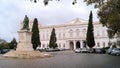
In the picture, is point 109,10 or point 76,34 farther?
point 76,34

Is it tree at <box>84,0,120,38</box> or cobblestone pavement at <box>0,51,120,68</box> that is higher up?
tree at <box>84,0,120,38</box>

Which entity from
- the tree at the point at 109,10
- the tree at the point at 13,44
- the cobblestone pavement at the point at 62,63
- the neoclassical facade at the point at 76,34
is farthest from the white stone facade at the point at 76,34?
the cobblestone pavement at the point at 62,63

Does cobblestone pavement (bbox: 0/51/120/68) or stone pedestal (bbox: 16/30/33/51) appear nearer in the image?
cobblestone pavement (bbox: 0/51/120/68)

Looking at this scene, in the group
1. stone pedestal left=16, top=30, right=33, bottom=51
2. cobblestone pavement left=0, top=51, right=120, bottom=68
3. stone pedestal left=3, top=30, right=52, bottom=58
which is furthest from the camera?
stone pedestal left=16, top=30, right=33, bottom=51

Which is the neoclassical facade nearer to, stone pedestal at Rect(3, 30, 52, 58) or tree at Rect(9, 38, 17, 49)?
tree at Rect(9, 38, 17, 49)

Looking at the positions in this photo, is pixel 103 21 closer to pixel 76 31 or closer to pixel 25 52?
pixel 25 52

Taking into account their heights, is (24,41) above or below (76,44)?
above

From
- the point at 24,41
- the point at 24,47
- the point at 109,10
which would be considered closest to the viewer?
the point at 109,10

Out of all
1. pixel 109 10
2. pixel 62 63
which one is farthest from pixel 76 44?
pixel 62 63

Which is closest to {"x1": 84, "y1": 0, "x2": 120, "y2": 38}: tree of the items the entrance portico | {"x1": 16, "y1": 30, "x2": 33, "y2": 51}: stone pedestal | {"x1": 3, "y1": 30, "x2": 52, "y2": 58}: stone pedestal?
{"x1": 3, "y1": 30, "x2": 52, "y2": 58}: stone pedestal

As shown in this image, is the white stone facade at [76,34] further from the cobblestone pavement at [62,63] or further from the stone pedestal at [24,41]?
the cobblestone pavement at [62,63]

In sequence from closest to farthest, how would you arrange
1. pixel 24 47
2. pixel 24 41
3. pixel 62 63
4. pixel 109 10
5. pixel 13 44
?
pixel 62 63, pixel 109 10, pixel 24 47, pixel 24 41, pixel 13 44

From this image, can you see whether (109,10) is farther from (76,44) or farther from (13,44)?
(76,44)

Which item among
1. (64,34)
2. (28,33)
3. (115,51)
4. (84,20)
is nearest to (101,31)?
(84,20)
